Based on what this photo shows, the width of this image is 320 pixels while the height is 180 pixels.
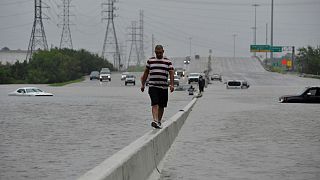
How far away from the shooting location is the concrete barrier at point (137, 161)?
7078 millimetres

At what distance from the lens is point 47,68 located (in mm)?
111625

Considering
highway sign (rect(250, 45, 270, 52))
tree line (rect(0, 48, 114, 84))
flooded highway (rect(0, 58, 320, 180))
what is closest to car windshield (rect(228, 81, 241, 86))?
tree line (rect(0, 48, 114, 84))

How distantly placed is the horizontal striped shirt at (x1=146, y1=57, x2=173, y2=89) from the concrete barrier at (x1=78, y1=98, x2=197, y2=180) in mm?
956

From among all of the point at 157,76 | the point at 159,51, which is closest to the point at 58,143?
the point at 157,76

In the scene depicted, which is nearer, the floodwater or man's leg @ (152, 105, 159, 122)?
the floodwater

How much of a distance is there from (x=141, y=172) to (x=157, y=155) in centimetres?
244

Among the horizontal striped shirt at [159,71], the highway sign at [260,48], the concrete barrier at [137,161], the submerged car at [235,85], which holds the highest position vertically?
the highway sign at [260,48]

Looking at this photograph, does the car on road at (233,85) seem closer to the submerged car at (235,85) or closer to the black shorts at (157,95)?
the submerged car at (235,85)

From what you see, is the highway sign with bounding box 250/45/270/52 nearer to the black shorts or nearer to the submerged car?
the submerged car

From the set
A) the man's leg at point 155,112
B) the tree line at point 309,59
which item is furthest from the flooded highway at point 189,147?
the tree line at point 309,59

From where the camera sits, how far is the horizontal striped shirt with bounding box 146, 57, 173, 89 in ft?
45.2

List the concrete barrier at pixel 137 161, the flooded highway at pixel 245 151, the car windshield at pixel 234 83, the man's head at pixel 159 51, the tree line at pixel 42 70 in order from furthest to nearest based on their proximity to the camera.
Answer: the tree line at pixel 42 70 → the car windshield at pixel 234 83 → the man's head at pixel 159 51 → the flooded highway at pixel 245 151 → the concrete barrier at pixel 137 161

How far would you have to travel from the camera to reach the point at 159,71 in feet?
45.2

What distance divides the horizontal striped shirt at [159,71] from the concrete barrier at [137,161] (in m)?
0.96
